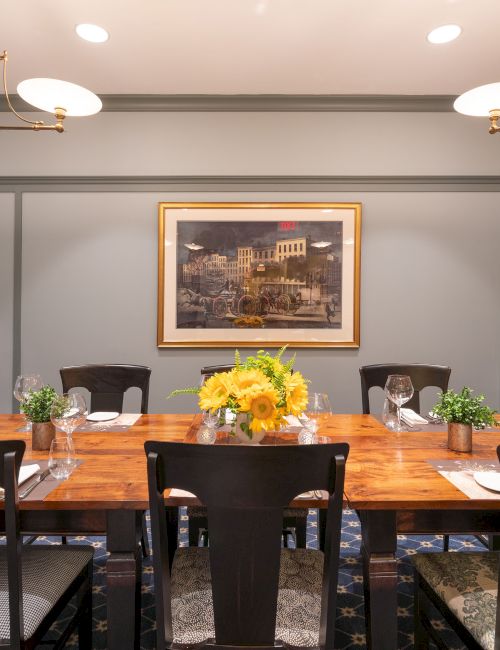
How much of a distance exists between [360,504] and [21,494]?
888 mm

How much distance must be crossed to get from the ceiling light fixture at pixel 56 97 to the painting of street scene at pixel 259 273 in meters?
1.48

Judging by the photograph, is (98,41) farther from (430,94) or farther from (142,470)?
(142,470)

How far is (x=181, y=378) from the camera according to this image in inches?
138

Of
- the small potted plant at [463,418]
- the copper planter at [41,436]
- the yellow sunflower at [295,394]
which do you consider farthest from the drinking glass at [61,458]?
the small potted plant at [463,418]

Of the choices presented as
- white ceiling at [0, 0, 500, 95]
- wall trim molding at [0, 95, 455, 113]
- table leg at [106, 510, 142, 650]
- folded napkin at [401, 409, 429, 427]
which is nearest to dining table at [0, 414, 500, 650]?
table leg at [106, 510, 142, 650]

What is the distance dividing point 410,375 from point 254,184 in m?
1.82

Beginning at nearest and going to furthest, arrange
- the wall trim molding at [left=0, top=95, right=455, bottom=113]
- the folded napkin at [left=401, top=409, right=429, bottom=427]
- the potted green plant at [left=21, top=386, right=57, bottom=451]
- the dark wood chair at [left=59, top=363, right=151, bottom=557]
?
the potted green plant at [left=21, top=386, right=57, bottom=451] < the folded napkin at [left=401, top=409, right=429, bottom=427] < the dark wood chair at [left=59, top=363, right=151, bottom=557] < the wall trim molding at [left=0, top=95, right=455, bottom=113]

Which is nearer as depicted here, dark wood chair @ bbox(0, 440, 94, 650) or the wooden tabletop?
dark wood chair @ bbox(0, 440, 94, 650)

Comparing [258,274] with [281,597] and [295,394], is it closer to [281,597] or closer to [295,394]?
[295,394]

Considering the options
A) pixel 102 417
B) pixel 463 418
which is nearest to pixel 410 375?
pixel 463 418

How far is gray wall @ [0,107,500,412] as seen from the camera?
11.3ft

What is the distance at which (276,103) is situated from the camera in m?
3.41

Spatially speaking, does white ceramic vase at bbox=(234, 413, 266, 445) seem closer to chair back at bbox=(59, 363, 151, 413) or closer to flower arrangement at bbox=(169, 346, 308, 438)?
flower arrangement at bbox=(169, 346, 308, 438)

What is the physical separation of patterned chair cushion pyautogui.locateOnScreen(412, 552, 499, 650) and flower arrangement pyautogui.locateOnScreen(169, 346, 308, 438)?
25.1 inches
